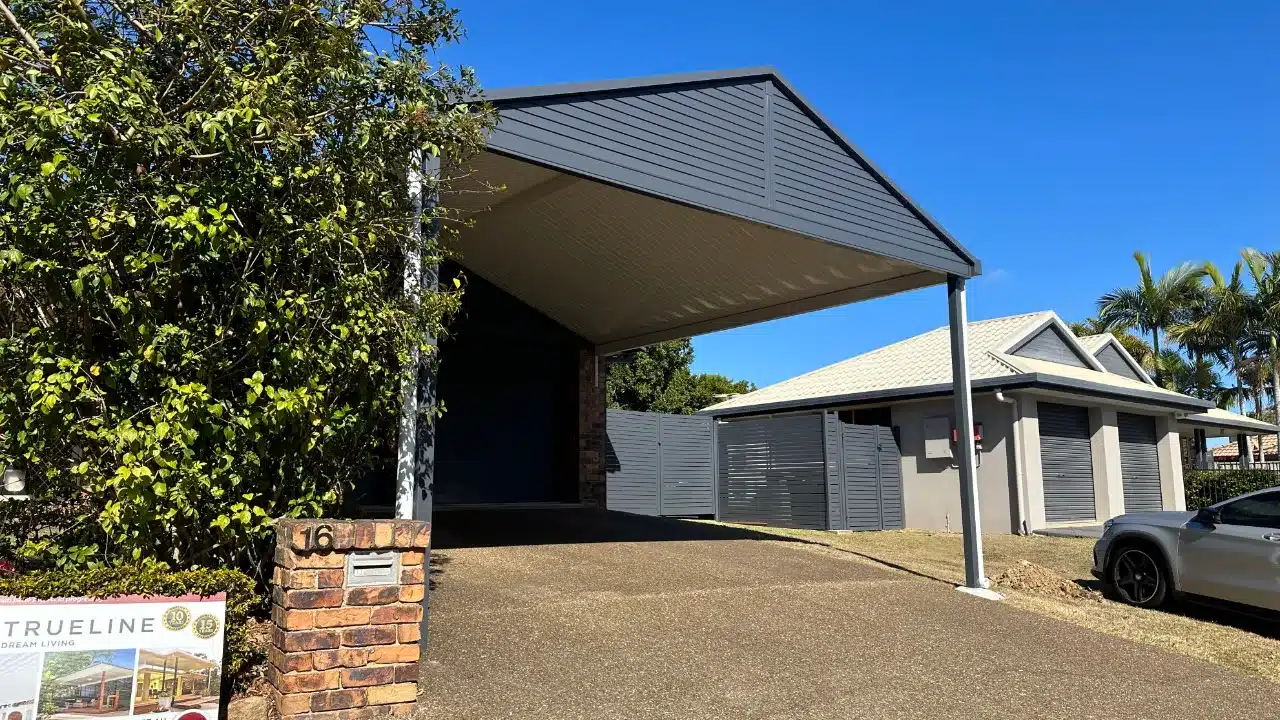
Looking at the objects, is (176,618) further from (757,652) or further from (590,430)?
(590,430)

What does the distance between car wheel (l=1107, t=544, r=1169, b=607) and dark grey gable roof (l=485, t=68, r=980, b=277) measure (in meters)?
3.26

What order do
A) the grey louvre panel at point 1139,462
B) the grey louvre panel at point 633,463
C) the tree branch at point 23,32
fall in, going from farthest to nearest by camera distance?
the grey louvre panel at point 1139,462
the grey louvre panel at point 633,463
the tree branch at point 23,32

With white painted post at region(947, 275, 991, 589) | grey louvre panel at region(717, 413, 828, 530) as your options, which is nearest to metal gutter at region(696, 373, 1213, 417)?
grey louvre panel at region(717, 413, 828, 530)

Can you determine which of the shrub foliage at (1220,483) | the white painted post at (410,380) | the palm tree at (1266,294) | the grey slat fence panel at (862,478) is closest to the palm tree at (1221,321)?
the palm tree at (1266,294)

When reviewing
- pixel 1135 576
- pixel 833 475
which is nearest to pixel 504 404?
pixel 833 475

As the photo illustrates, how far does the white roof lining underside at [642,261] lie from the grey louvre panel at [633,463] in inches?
117

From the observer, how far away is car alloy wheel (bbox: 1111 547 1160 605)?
8.79 m

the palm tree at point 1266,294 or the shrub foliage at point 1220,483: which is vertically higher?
the palm tree at point 1266,294

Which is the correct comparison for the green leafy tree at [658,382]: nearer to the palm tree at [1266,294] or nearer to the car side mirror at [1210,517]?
the palm tree at [1266,294]

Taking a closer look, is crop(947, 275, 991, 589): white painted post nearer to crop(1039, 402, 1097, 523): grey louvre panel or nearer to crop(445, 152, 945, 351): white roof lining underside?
crop(445, 152, 945, 351): white roof lining underside

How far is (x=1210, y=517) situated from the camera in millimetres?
8344

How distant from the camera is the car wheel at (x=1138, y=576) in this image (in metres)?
8.72

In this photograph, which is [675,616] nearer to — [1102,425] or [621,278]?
[621,278]

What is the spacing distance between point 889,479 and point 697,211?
9765mm
